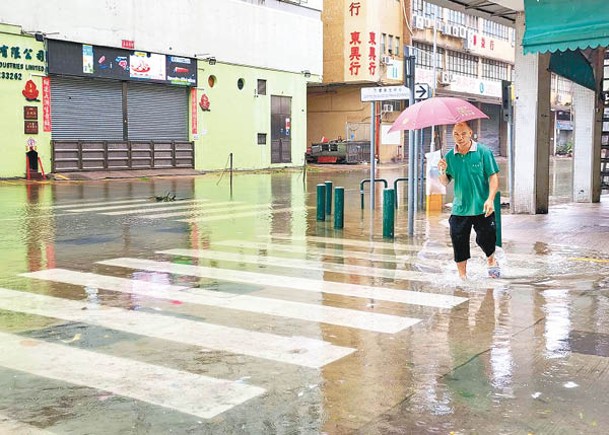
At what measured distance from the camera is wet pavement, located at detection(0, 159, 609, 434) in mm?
4281

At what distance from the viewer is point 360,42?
46.5 m

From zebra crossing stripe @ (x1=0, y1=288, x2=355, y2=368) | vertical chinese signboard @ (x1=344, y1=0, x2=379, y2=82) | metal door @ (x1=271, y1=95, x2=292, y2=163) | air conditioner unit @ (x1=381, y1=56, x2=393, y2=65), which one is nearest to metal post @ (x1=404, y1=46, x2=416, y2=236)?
zebra crossing stripe @ (x1=0, y1=288, x2=355, y2=368)

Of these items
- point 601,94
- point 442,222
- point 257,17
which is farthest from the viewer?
point 257,17

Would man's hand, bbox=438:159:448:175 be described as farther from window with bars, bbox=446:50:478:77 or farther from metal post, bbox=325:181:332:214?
window with bars, bbox=446:50:478:77

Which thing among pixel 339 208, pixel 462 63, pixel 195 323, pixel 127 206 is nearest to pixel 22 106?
pixel 127 206

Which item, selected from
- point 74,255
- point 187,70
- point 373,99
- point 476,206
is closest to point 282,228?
point 373,99

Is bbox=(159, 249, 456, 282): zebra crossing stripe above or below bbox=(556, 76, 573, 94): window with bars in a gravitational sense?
below

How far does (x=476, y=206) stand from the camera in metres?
8.07

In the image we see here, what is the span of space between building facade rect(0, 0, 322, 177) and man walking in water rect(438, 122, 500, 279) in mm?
23043

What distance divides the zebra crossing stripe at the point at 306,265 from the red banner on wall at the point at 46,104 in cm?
2005

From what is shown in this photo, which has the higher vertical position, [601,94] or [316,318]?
[601,94]

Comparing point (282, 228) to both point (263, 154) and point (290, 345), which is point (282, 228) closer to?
point (290, 345)

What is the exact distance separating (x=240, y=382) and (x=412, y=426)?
1.26 m

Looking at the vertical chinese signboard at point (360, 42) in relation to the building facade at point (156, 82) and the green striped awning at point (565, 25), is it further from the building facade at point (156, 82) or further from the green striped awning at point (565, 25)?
the green striped awning at point (565, 25)
